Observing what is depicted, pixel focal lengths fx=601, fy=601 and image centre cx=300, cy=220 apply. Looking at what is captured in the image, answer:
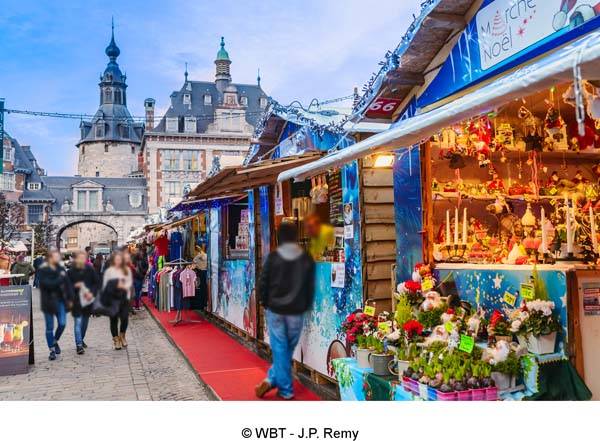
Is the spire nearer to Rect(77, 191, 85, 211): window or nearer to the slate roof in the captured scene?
the slate roof

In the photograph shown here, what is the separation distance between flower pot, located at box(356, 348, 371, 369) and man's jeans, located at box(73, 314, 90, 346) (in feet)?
4.44

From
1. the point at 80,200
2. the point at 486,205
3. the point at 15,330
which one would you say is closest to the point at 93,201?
the point at 80,200

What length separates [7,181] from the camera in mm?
2328

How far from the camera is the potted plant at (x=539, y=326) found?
2398 mm

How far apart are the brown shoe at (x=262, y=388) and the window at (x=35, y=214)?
1057 mm

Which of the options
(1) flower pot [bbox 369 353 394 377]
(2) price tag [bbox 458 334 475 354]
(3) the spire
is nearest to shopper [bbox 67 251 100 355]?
(3) the spire

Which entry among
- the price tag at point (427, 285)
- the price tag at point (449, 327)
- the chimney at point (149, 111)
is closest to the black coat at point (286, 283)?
the chimney at point (149, 111)

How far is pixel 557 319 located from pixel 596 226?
1.06 m

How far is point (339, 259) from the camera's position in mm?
3598

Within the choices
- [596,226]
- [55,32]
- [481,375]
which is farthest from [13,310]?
[596,226]

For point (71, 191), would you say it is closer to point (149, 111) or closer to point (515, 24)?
point (149, 111)

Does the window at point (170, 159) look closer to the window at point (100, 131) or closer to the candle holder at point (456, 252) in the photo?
the window at point (100, 131)

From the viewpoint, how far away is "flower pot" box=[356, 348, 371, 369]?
116 inches
